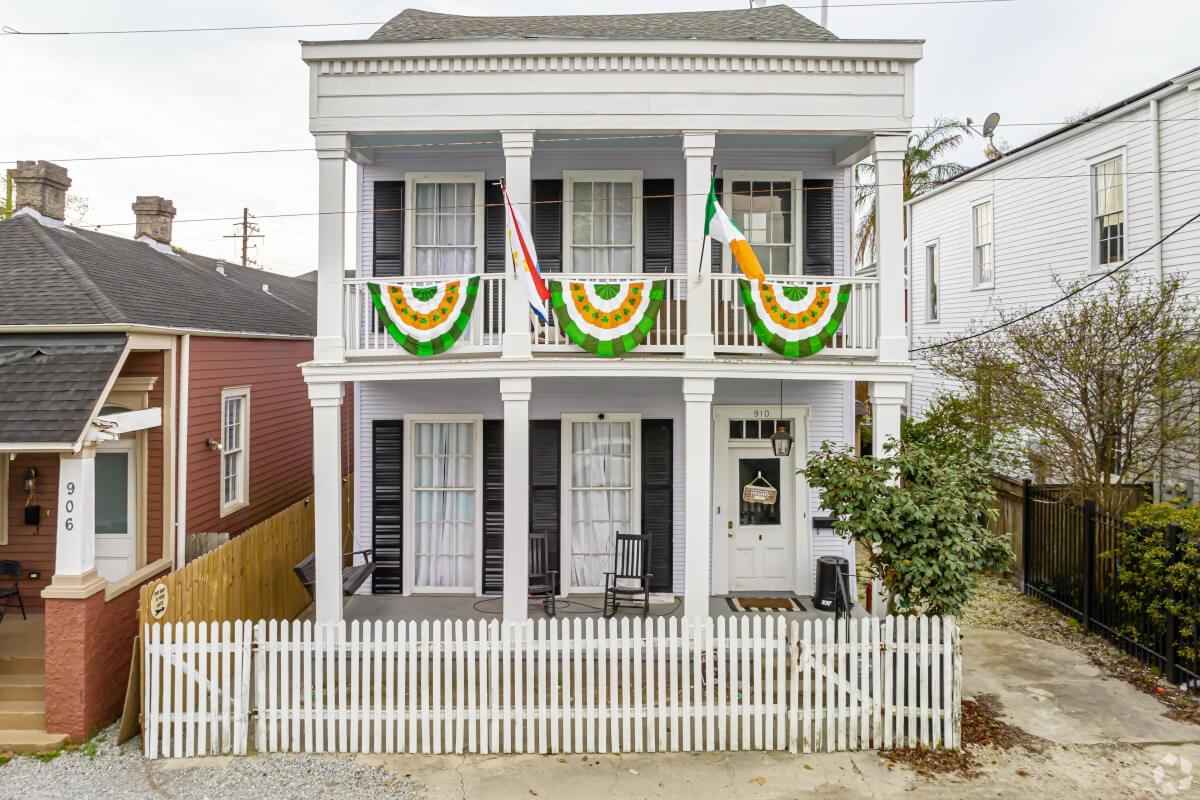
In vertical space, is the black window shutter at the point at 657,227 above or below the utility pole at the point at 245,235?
below

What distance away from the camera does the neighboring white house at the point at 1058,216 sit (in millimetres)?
10812

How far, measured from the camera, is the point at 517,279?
8.07m

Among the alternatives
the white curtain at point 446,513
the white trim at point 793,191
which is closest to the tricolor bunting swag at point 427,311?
the white curtain at point 446,513

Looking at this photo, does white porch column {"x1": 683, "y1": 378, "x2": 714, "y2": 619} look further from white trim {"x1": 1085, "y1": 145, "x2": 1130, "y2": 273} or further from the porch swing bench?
white trim {"x1": 1085, "y1": 145, "x2": 1130, "y2": 273}

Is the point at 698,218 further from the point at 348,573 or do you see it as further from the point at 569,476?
the point at 348,573

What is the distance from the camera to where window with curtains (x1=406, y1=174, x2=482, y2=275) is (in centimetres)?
984

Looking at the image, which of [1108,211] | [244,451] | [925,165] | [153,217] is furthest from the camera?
[925,165]

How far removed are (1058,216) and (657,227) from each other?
8596 mm

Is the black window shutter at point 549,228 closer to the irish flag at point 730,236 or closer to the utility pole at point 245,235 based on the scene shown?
the irish flag at point 730,236

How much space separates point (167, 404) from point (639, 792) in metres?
7.29

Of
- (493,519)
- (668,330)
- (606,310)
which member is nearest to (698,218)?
(668,330)

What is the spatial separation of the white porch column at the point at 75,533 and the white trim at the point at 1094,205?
48.8 feet

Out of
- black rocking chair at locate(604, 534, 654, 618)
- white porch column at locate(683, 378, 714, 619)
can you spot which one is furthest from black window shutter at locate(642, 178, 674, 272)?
black rocking chair at locate(604, 534, 654, 618)

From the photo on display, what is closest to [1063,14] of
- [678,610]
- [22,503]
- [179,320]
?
[678,610]
